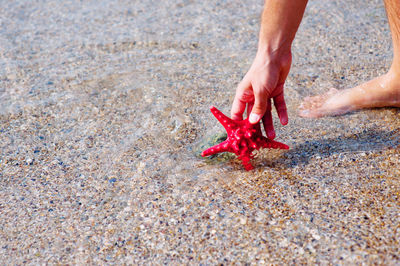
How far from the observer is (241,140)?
8.97ft

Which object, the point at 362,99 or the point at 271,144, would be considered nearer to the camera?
the point at 271,144

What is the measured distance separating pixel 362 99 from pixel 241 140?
130 cm

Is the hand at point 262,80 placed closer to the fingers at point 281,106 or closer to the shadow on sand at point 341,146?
the fingers at point 281,106

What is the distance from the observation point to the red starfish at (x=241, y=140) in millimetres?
2730

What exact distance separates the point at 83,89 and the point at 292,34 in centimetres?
209

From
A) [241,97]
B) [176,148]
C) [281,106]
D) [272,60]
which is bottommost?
[176,148]

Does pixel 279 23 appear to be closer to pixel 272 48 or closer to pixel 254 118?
pixel 272 48

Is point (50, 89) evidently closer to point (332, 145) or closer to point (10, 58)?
point (10, 58)

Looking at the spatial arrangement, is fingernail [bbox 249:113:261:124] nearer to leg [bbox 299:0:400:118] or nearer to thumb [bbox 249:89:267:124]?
thumb [bbox 249:89:267:124]

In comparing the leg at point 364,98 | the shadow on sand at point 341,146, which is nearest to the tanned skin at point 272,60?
the leg at point 364,98

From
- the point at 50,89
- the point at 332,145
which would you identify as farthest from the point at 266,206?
the point at 50,89

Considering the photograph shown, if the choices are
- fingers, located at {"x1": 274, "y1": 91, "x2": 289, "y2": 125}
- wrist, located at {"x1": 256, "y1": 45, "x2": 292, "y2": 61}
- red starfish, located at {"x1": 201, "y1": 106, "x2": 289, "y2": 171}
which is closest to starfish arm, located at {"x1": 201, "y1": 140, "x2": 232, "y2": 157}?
red starfish, located at {"x1": 201, "y1": 106, "x2": 289, "y2": 171}

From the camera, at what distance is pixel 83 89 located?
3.89 metres

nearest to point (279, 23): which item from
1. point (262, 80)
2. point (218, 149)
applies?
point (262, 80)
